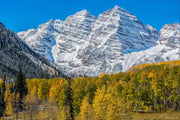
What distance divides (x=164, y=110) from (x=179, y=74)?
17.0 metres

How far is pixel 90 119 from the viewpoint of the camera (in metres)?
51.4

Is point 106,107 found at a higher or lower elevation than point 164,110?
higher

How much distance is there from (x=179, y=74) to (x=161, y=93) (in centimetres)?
1150

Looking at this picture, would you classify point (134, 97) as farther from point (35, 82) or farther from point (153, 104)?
point (35, 82)

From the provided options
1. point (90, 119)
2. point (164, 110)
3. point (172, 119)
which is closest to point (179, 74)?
point (164, 110)

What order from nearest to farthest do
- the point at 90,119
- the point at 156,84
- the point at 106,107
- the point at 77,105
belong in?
the point at 106,107 < the point at 90,119 < the point at 77,105 < the point at 156,84

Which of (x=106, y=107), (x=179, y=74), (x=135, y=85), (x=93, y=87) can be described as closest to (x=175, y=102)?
(x=179, y=74)

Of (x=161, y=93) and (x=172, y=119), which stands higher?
(x=161, y=93)

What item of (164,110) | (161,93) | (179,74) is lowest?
(164,110)

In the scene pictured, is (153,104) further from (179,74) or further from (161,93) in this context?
(179,74)

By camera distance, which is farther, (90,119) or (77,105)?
(77,105)

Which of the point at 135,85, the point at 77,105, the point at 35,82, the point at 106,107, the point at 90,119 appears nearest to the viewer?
the point at 106,107

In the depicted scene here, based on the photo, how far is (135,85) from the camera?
106m

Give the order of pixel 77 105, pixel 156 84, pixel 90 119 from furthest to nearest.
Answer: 1. pixel 156 84
2. pixel 77 105
3. pixel 90 119
